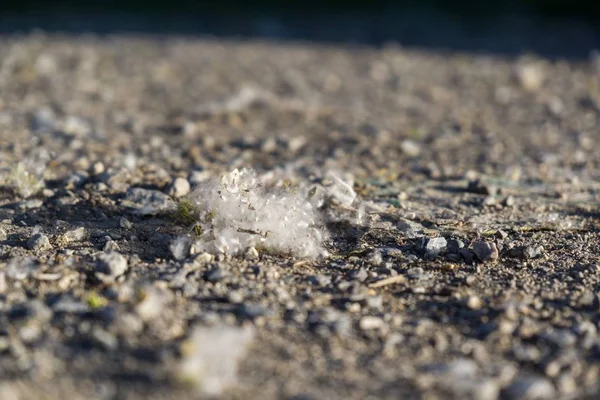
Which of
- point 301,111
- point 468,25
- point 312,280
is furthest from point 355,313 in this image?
point 468,25

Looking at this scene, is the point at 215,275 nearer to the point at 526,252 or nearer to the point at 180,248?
the point at 180,248

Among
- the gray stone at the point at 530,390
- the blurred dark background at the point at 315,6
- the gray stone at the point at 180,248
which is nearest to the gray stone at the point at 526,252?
the gray stone at the point at 530,390

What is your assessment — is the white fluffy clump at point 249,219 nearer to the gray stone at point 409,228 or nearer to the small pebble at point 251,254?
the small pebble at point 251,254

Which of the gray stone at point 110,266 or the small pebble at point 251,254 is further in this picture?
the small pebble at point 251,254

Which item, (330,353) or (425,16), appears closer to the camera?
(330,353)

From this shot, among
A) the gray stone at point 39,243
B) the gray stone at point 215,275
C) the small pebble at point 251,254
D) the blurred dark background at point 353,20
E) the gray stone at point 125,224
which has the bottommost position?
Result: the gray stone at point 39,243

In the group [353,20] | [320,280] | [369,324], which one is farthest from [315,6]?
[369,324]

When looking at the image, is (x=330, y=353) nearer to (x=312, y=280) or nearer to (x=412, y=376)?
(x=412, y=376)
